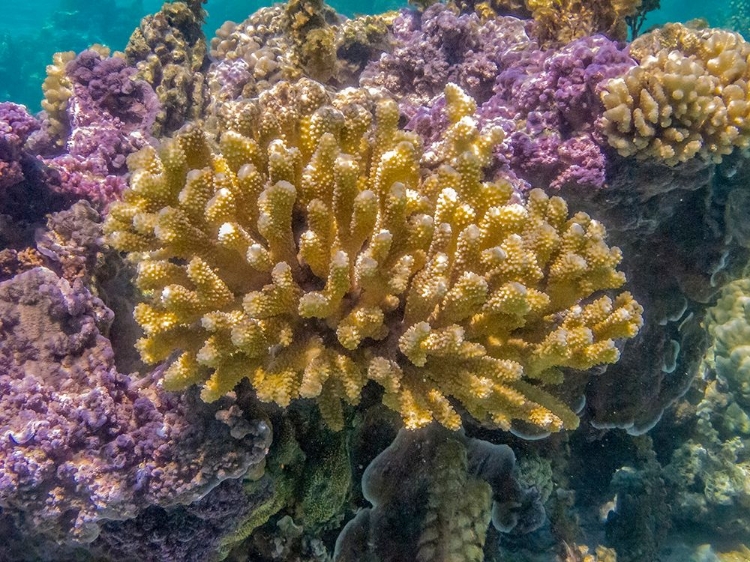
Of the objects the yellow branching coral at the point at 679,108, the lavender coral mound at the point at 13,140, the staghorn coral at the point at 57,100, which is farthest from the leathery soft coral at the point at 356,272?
the staghorn coral at the point at 57,100

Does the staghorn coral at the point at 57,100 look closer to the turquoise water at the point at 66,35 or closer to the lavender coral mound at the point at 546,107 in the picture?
the lavender coral mound at the point at 546,107

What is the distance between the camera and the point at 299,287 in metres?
2.75

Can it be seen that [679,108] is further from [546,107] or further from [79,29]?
[79,29]

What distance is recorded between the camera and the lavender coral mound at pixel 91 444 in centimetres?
276

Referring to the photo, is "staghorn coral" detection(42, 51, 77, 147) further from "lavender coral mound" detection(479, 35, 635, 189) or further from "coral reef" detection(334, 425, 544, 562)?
"coral reef" detection(334, 425, 544, 562)

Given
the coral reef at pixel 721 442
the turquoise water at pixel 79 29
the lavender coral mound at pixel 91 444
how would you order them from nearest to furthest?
the lavender coral mound at pixel 91 444
the coral reef at pixel 721 442
the turquoise water at pixel 79 29

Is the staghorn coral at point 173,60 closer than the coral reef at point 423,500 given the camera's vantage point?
No

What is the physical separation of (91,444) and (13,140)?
2505 millimetres

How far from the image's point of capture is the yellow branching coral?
3.53 metres

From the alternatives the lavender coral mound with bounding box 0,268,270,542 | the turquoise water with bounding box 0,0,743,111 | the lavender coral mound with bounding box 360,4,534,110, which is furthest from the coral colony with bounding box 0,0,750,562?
the turquoise water with bounding box 0,0,743,111

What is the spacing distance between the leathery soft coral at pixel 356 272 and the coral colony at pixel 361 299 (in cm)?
2

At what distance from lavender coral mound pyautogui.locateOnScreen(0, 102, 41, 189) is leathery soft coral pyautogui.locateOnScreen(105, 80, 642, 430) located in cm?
152

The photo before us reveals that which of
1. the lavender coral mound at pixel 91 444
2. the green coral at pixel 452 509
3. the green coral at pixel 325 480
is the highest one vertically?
the lavender coral mound at pixel 91 444

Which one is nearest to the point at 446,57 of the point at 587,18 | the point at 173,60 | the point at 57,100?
the point at 587,18
